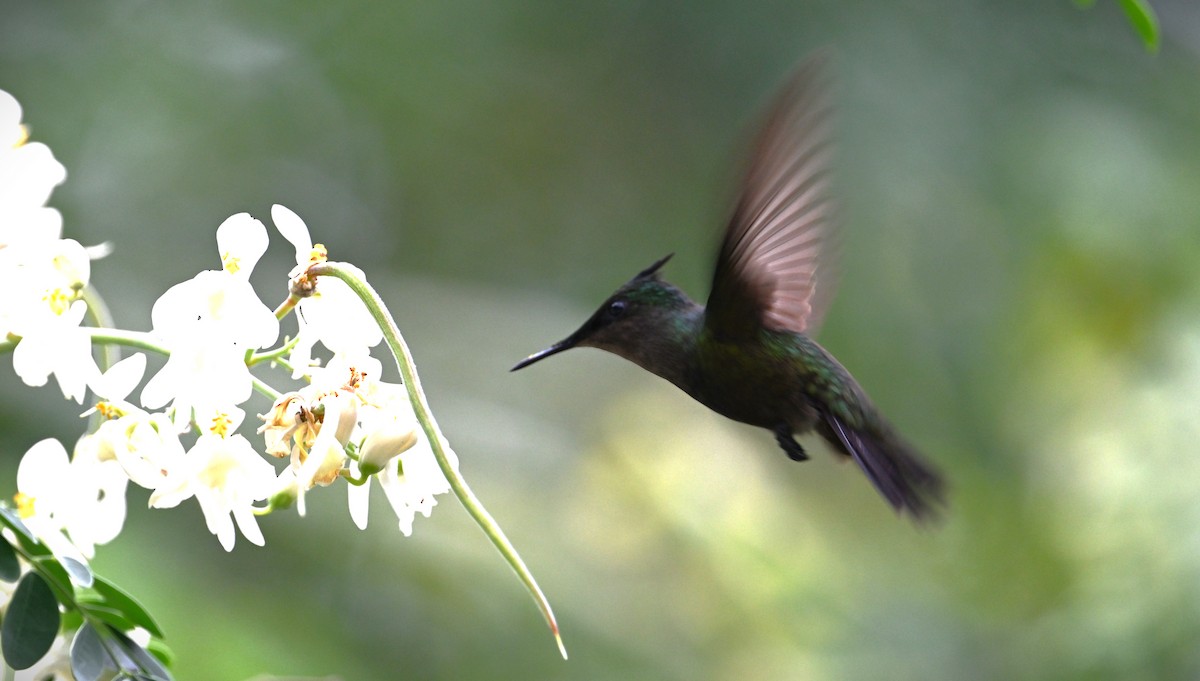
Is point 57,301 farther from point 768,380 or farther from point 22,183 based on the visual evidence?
point 768,380

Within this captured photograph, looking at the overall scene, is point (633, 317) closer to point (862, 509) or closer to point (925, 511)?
point (925, 511)

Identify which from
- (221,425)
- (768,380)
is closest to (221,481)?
(221,425)

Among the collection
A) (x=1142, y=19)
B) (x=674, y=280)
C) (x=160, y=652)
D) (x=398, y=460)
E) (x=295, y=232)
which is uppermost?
(x=1142, y=19)

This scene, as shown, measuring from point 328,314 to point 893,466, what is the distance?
518 millimetres

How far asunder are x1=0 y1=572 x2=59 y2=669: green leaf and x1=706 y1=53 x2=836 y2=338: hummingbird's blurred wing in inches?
19.5

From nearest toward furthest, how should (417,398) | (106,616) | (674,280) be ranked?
1. (417,398)
2. (106,616)
3. (674,280)

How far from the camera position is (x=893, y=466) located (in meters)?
1.00

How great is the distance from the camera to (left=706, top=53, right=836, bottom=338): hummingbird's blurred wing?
817 mm

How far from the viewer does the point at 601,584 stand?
2.64 metres

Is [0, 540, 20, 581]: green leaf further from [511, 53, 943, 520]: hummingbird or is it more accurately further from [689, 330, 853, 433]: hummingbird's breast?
[689, 330, 853, 433]: hummingbird's breast

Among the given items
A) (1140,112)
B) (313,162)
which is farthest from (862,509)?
(313,162)

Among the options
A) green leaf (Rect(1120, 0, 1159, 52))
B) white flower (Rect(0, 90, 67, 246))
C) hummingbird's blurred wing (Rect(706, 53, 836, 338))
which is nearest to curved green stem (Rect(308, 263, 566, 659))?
white flower (Rect(0, 90, 67, 246))

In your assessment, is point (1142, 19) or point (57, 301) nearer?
point (57, 301)

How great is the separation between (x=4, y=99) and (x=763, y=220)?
1.68ft
